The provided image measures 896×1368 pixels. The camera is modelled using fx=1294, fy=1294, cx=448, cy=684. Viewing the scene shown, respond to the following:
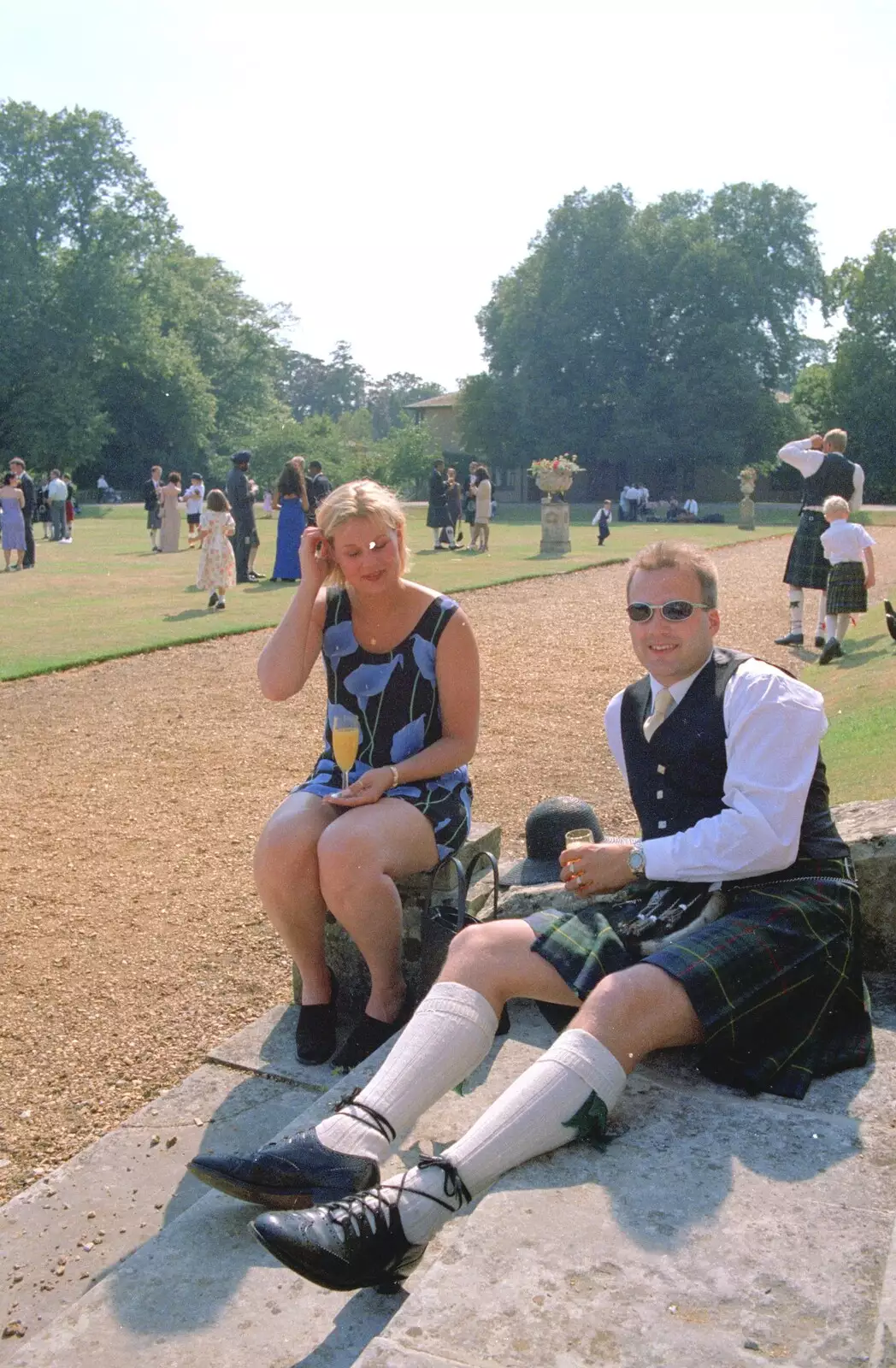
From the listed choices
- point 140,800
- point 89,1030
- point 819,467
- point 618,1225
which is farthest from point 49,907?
point 819,467

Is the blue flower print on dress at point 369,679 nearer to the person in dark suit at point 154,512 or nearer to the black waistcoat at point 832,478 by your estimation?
the black waistcoat at point 832,478

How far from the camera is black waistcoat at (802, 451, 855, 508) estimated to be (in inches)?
454

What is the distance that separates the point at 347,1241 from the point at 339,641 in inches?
80.1

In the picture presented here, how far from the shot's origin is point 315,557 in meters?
3.88

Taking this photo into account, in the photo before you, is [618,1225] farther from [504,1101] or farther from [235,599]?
[235,599]

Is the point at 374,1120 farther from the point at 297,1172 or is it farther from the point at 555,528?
the point at 555,528

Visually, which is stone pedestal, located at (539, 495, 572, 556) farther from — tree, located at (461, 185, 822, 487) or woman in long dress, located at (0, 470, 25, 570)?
tree, located at (461, 185, 822, 487)

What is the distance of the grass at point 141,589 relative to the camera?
12.2 metres

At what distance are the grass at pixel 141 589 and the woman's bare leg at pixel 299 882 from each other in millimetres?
7312

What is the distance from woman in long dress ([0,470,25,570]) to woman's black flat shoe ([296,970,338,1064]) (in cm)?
1856

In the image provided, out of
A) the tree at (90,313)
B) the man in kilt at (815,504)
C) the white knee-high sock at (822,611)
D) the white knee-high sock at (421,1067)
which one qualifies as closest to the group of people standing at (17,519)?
the man in kilt at (815,504)

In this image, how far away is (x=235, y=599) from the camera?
16.1 meters

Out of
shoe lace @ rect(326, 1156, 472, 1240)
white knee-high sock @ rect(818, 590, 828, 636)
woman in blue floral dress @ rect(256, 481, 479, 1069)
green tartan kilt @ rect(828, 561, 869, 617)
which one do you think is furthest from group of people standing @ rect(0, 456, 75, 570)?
shoe lace @ rect(326, 1156, 472, 1240)

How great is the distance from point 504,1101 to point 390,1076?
0.81 ft
